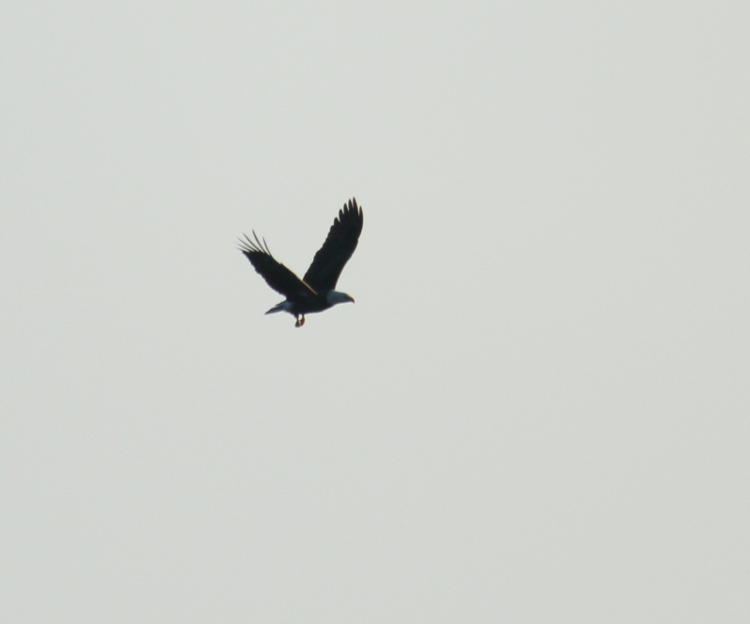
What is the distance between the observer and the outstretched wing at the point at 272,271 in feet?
86.1

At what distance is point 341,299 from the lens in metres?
28.8

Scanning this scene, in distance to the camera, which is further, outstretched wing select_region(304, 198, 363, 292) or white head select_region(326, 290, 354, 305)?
outstretched wing select_region(304, 198, 363, 292)

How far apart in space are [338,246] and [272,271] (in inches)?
147

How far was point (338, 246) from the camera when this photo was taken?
30125mm

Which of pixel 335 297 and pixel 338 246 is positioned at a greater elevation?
pixel 338 246

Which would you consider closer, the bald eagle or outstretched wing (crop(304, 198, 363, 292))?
the bald eagle

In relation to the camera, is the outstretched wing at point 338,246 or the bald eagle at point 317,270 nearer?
the bald eagle at point 317,270

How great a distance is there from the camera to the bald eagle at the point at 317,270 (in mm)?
26422

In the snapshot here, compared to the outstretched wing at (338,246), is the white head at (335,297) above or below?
below

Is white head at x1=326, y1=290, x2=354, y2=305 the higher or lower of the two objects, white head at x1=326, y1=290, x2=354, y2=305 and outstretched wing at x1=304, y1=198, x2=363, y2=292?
the lower

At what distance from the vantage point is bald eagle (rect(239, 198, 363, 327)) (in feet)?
86.7

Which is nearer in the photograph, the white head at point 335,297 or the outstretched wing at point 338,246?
the white head at point 335,297

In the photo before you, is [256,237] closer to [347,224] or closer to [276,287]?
[276,287]

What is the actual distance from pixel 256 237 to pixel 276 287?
1643mm
